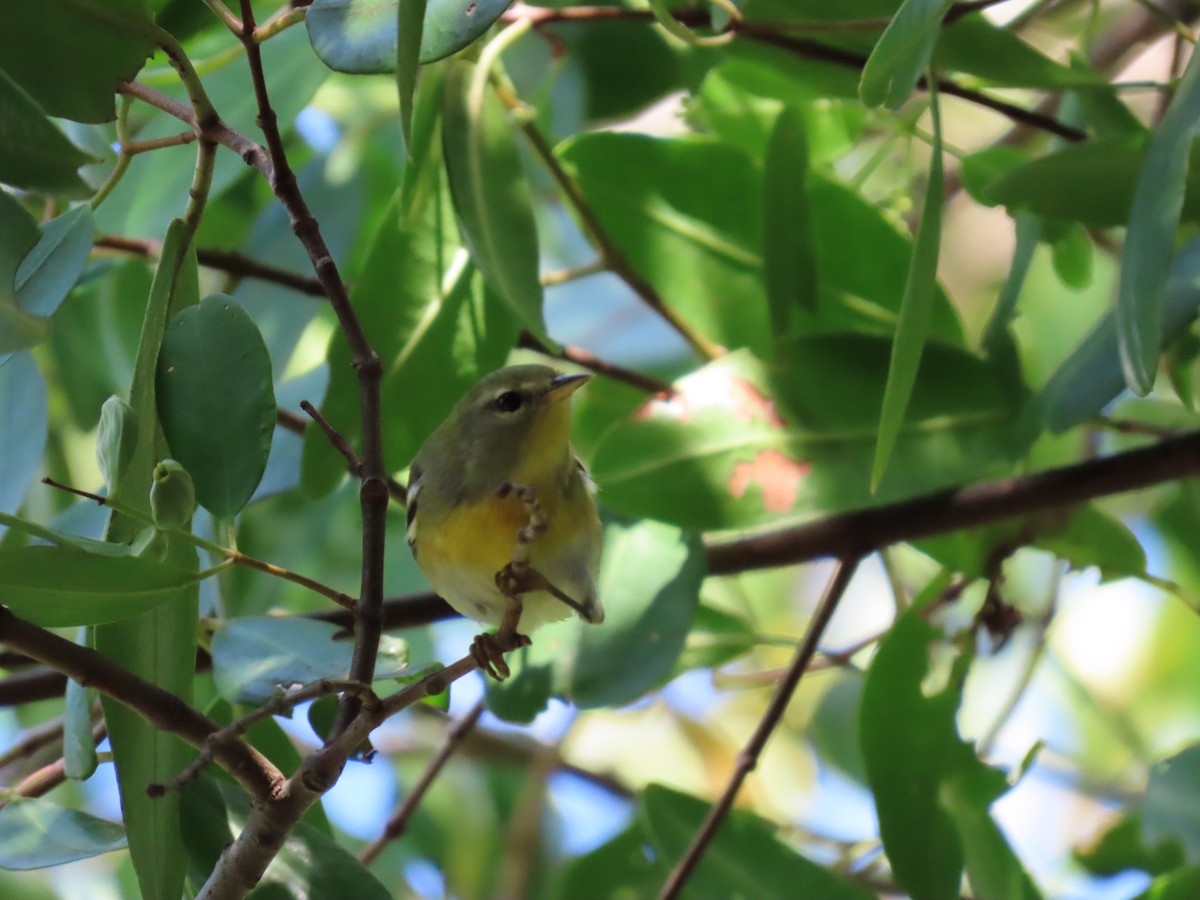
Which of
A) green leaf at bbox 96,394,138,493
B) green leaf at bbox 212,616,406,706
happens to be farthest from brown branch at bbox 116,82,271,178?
green leaf at bbox 212,616,406,706

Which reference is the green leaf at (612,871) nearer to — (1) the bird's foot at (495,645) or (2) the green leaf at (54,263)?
(1) the bird's foot at (495,645)

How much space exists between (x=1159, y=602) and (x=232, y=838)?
10.1 ft

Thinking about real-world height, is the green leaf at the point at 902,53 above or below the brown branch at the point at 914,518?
below

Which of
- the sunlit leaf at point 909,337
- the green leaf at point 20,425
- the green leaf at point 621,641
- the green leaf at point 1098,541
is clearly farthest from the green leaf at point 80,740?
the green leaf at point 1098,541

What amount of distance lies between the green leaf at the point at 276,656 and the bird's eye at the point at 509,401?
0.56m

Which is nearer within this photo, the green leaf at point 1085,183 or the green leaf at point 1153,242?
the green leaf at point 1153,242

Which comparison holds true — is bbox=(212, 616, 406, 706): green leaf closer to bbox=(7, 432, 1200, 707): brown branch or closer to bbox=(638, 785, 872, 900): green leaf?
bbox=(7, 432, 1200, 707): brown branch

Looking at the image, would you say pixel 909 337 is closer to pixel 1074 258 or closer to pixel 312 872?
pixel 312 872

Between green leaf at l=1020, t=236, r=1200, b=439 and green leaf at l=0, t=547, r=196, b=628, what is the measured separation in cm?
108

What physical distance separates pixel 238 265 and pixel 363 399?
88cm

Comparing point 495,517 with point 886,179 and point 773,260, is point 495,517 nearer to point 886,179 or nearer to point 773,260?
point 773,260

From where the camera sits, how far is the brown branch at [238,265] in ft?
6.16

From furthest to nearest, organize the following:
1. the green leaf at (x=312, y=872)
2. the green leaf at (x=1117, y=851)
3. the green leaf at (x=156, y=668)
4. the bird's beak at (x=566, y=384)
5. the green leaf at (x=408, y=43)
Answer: the green leaf at (x=1117, y=851) < the bird's beak at (x=566, y=384) < the green leaf at (x=312, y=872) < the green leaf at (x=156, y=668) < the green leaf at (x=408, y=43)

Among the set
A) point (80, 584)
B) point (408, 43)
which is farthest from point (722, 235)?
point (80, 584)
